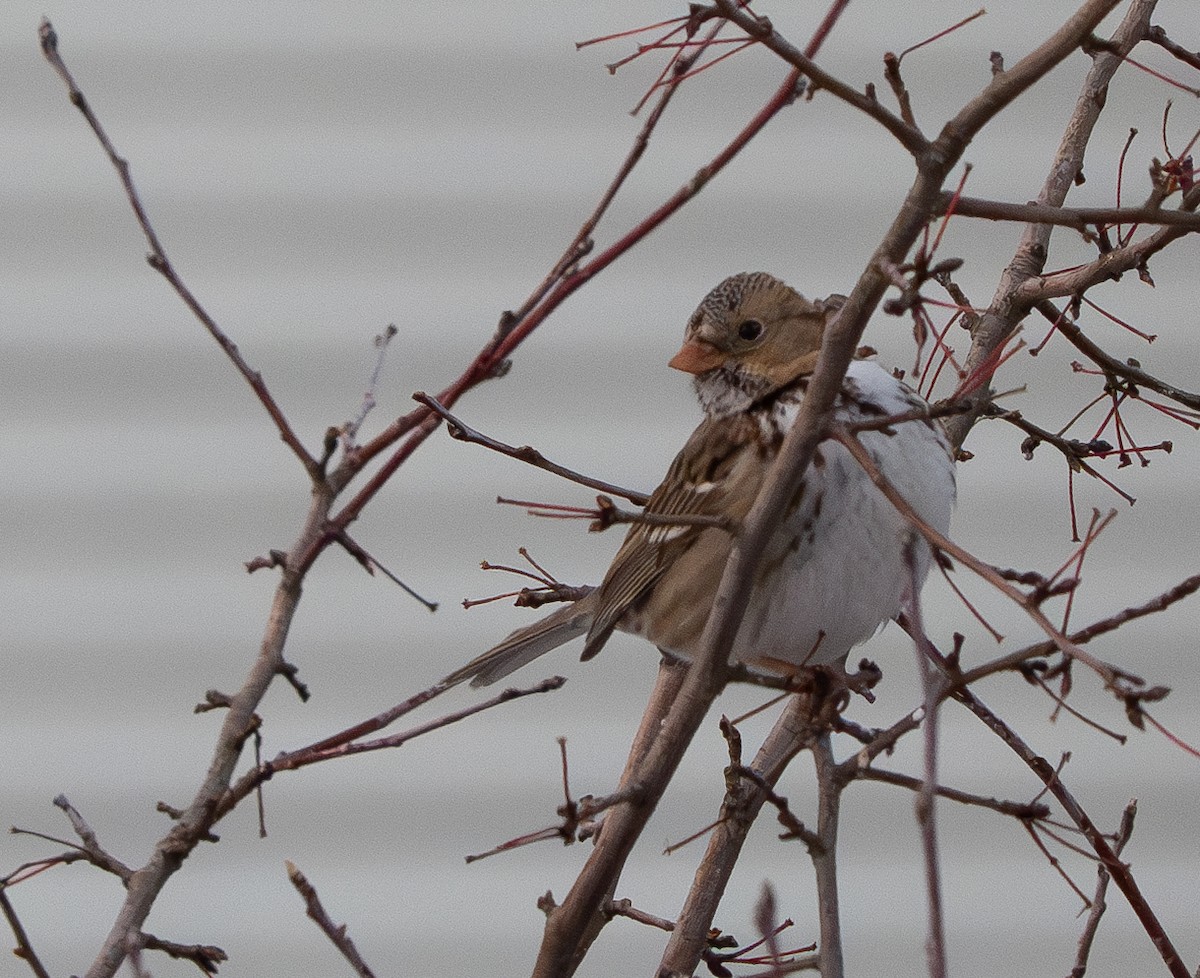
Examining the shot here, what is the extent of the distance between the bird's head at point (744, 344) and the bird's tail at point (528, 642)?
1.47 ft

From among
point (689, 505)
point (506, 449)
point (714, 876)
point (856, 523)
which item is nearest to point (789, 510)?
point (856, 523)

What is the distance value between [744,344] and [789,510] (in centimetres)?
43

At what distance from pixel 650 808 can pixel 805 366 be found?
1.16m

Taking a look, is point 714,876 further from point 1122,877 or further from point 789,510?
point 789,510

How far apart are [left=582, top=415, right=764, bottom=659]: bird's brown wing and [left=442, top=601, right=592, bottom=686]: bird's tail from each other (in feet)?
0.45

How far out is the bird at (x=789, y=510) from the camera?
2029mm

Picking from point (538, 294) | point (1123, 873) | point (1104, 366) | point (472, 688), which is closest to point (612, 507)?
point (538, 294)

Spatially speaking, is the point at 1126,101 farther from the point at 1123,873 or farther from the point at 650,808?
the point at 650,808

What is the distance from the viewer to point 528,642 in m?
2.55

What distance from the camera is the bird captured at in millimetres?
2029

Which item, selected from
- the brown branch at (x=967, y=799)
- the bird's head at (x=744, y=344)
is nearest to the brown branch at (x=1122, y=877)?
the brown branch at (x=967, y=799)

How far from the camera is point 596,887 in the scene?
1.15m

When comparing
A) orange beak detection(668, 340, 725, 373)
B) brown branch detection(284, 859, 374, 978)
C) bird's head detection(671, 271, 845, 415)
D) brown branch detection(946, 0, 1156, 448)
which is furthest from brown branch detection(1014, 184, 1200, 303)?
brown branch detection(284, 859, 374, 978)

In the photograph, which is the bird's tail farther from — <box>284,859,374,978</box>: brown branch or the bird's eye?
<box>284,859,374,978</box>: brown branch
